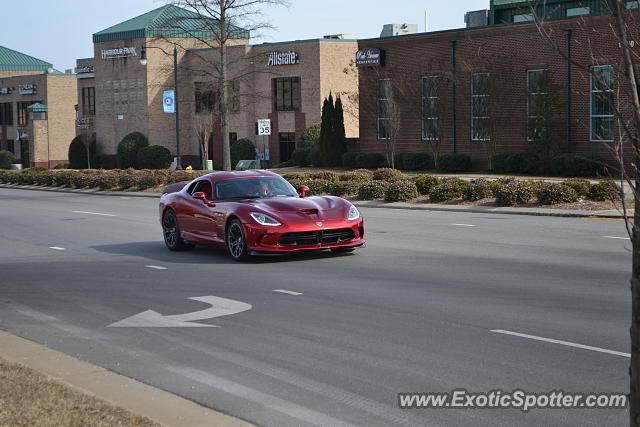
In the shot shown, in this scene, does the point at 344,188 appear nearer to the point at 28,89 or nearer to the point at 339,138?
the point at 339,138

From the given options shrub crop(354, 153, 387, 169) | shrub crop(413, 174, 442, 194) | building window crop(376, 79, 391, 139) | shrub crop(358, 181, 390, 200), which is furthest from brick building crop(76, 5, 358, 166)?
shrub crop(413, 174, 442, 194)

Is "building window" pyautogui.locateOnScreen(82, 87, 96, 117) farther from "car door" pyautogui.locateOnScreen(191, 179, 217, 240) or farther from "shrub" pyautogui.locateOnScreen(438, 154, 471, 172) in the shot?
"car door" pyautogui.locateOnScreen(191, 179, 217, 240)

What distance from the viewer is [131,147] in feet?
244

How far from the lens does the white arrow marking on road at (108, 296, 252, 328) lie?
10000 millimetres

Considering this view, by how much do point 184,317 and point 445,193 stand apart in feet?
61.6

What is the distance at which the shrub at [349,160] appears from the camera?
51.3 metres

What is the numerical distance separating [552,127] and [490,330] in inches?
1307

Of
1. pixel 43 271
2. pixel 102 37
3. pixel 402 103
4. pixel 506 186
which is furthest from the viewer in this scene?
pixel 102 37

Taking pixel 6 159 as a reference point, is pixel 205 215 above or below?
below

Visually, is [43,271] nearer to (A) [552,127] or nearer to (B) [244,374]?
(B) [244,374]

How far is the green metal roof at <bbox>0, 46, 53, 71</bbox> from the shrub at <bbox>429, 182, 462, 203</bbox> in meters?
92.3

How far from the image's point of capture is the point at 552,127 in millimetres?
40875

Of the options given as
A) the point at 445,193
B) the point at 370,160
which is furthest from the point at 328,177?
the point at 370,160

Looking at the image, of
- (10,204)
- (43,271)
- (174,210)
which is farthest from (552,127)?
(43,271)
